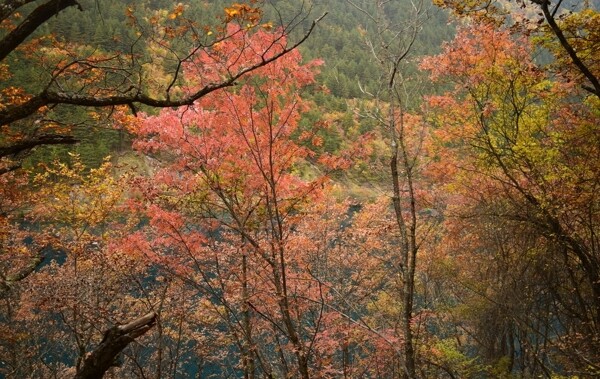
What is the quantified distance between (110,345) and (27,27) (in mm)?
3695

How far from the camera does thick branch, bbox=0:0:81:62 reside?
4.61 metres

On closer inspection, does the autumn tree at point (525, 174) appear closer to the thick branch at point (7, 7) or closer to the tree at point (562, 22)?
the tree at point (562, 22)

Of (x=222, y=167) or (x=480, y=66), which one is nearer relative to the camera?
(x=222, y=167)

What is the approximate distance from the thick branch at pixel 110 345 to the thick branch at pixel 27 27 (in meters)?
3.24

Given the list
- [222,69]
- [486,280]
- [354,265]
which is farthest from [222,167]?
[354,265]

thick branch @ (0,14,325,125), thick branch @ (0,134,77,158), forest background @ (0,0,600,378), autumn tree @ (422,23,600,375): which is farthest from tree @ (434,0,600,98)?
thick branch @ (0,134,77,158)

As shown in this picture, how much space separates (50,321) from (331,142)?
40473mm

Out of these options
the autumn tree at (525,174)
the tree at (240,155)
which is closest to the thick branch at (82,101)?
the tree at (240,155)

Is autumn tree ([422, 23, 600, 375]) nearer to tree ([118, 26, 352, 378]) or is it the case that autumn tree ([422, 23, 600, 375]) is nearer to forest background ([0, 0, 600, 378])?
forest background ([0, 0, 600, 378])

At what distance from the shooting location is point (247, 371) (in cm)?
1088

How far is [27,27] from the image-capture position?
4.74m

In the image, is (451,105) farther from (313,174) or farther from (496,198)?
(313,174)

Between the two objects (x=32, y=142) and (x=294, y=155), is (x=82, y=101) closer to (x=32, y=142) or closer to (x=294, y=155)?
(x=32, y=142)

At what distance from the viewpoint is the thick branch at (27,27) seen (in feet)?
A: 15.1
